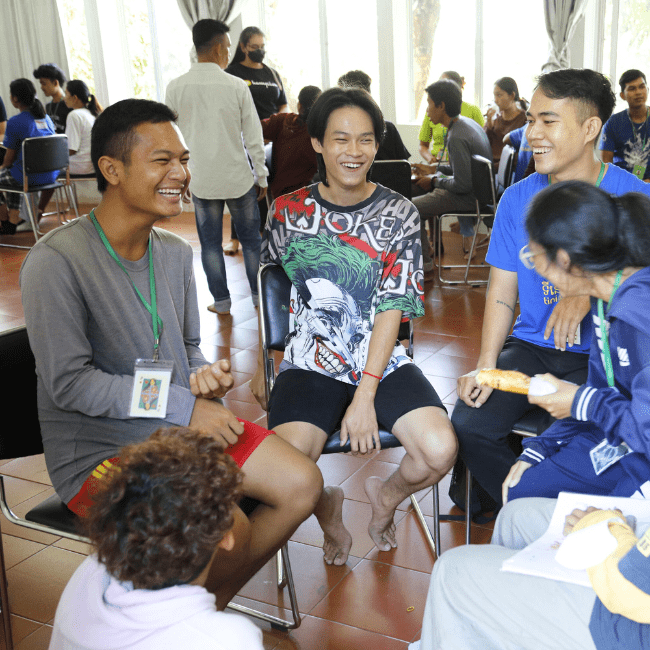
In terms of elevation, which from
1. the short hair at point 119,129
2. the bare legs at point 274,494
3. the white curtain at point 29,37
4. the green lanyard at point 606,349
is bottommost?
the bare legs at point 274,494

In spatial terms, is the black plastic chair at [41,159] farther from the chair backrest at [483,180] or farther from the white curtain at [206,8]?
the chair backrest at [483,180]

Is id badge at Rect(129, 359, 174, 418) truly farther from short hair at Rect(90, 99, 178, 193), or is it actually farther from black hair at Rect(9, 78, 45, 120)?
black hair at Rect(9, 78, 45, 120)

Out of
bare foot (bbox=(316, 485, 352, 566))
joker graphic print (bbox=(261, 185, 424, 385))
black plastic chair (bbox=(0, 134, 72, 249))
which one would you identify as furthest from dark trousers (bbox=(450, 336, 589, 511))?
black plastic chair (bbox=(0, 134, 72, 249))

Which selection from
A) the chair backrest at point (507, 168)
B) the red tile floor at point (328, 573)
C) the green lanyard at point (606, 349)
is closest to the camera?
the green lanyard at point (606, 349)

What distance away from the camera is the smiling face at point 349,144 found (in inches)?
81.4

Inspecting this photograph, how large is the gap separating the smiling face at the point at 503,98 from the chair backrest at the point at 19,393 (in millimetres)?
5105

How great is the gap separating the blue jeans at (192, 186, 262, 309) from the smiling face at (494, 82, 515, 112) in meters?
2.54

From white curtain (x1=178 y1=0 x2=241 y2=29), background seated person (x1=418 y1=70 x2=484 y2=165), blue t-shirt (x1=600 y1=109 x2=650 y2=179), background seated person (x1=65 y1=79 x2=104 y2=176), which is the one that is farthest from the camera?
white curtain (x1=178 y1=0 x2=241 y2=29)

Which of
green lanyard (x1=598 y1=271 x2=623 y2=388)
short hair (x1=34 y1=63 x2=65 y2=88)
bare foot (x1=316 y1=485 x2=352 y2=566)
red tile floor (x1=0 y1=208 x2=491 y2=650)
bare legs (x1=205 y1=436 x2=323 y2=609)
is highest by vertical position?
short hair (x1=34 y1=63 x2=65 y2=88)

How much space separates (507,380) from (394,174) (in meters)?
2.92

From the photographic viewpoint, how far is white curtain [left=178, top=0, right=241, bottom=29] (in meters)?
7.48

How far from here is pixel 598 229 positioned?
1.44 meters

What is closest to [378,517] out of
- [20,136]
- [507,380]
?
[507,380]

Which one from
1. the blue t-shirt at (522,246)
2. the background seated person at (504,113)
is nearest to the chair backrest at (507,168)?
the background seated person at (504,113)
